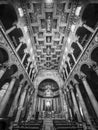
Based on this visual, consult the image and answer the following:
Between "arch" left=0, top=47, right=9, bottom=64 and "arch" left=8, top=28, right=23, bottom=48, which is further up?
"arch" left=8, top=28, right=23, bottom=48

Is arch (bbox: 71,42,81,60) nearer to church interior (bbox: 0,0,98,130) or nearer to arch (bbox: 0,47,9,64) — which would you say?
church interior (bbox: 0,0,98,130)

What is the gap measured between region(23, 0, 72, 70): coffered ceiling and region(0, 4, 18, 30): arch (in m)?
1.50

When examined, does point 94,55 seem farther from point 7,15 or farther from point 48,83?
point 48,83

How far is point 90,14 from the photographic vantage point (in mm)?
9898

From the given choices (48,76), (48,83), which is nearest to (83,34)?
(48,76)

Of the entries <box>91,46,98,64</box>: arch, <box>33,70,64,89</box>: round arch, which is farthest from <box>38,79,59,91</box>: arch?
<box>91,46,98,64</box>: arch

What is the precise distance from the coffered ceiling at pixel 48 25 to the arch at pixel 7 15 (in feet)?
4.93

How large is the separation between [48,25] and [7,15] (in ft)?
18.3

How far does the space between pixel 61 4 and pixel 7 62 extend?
31.8ft

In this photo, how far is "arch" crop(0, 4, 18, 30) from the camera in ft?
30.9

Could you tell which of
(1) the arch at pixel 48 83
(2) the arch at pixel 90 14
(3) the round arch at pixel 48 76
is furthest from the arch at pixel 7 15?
(1) the arch at pixel 48 83

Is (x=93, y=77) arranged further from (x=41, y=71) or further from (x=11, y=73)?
(x=41, y=71)

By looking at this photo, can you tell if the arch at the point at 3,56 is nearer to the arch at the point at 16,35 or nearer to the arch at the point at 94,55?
the arch at the point at 16,35

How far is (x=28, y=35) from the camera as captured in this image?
42.5 feet
